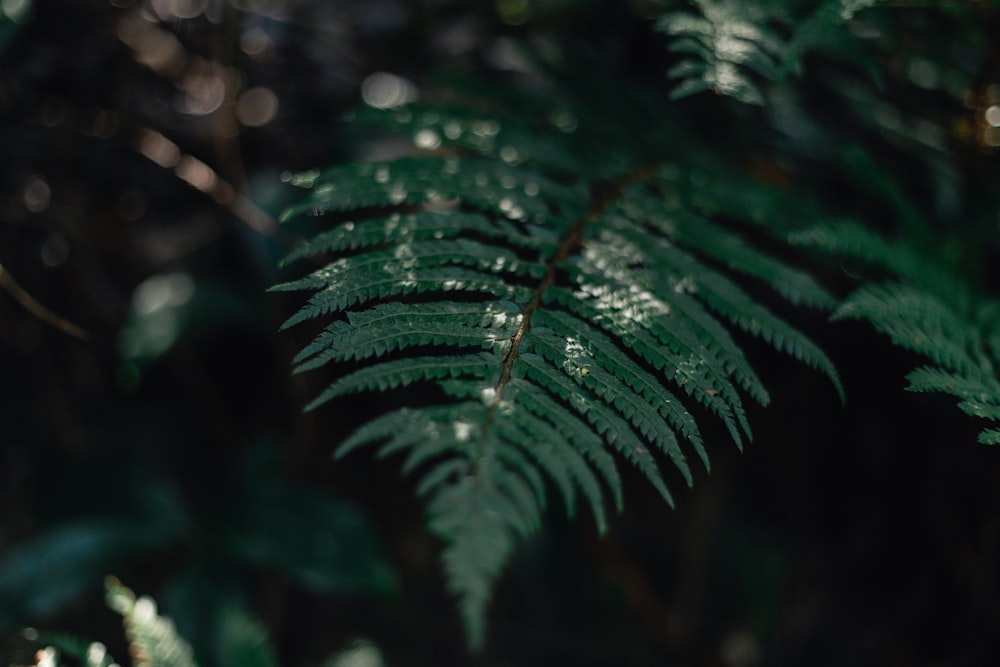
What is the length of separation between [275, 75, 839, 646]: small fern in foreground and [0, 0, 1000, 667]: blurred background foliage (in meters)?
0.36

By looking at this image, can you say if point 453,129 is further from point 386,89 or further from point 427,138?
point 386,89

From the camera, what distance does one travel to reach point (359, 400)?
5.48ft

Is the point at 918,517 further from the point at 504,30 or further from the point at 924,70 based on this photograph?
the point at 504,30

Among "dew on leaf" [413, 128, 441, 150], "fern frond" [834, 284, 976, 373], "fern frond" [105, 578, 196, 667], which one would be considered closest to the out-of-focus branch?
"fern frond" [105, 578, 196, 667]

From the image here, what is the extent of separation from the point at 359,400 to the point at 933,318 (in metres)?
1.22

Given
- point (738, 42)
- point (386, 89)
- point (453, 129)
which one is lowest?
point (738, 42)

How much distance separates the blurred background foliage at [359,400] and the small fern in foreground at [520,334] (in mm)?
363

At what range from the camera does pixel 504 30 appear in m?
1.77

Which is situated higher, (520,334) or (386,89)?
(386,89)

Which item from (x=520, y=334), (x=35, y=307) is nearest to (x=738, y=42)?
(x=520, y=334)

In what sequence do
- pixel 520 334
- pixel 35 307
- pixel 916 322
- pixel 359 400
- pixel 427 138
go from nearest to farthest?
1. pixel 520 334
2. pixel 916 322
3. pixel 35 307
4. pixel 427 138
5. pixel 359 400

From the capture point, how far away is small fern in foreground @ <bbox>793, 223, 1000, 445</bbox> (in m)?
0.73

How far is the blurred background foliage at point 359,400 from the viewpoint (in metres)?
1.29

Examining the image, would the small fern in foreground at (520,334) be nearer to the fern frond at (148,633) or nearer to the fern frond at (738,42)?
the fern frond at (738,42)
